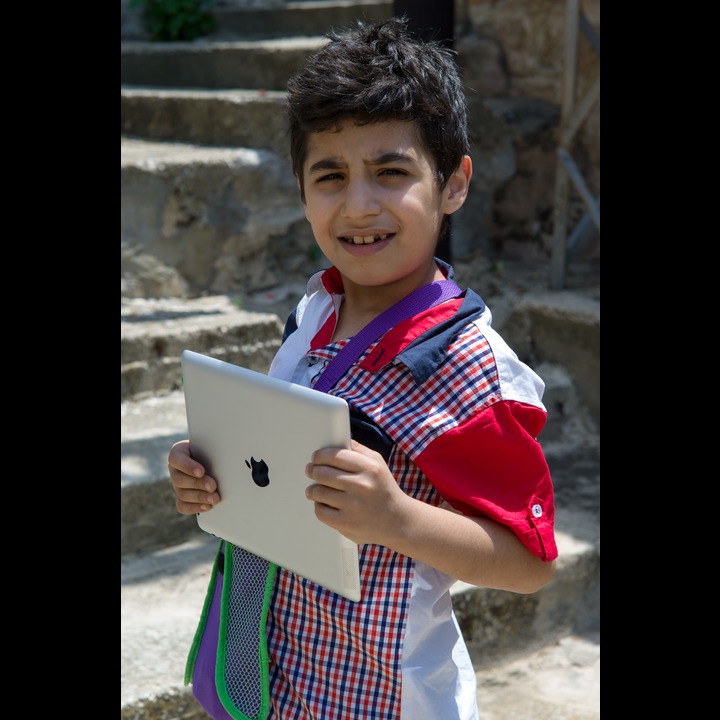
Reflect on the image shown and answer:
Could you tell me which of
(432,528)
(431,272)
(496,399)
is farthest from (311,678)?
(431,272)

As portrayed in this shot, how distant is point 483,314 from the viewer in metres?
1.45

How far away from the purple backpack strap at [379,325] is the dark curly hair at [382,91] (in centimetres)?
17

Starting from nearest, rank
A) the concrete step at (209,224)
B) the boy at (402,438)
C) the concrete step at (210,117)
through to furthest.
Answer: the boy at (402,438) → the concrete step at (209,224) → the concrete step at (210,117)

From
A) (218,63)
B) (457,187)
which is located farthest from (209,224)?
(457,187)

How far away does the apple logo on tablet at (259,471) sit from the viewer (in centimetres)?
133

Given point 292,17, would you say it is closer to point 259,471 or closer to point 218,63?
point 218,63

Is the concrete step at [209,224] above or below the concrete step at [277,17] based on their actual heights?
below

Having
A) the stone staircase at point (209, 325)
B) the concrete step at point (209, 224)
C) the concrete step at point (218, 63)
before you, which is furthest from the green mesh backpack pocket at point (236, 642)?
the concrete step at point (218, 63)

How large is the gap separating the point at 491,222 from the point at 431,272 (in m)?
3.81

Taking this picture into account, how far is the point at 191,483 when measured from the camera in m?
1.42

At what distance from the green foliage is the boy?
543 centimetres

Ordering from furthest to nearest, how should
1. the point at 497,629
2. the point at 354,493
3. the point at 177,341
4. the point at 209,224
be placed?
the point at 209,224 < the point at 177,341 < the point at 497,629 < the point at 354,493

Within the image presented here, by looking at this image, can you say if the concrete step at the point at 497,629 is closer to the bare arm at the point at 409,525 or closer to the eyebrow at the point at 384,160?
the bare arm at the point at 409,525

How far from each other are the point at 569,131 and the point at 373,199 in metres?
3.47
